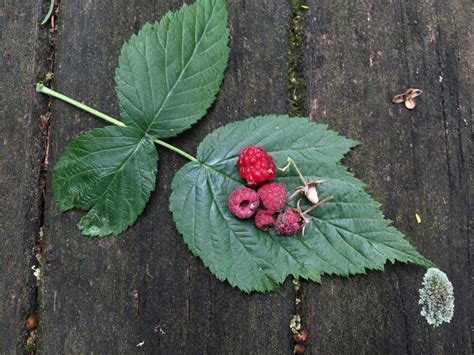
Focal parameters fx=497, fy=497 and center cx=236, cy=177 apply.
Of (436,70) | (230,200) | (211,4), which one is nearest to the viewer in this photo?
(230,200)

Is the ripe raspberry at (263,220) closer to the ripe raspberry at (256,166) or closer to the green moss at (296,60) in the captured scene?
the ripe raspberry at (256,166)

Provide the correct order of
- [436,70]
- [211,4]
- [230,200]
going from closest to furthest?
[230,200] < [211,4] < [436,70]

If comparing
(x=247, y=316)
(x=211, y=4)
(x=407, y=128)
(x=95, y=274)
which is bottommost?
(x=247, y=316)

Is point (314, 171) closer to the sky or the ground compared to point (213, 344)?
closer to the sky

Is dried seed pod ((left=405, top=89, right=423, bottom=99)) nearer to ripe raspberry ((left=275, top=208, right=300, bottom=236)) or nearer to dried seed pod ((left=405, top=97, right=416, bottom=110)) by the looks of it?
dried seed pod ((left=405, top=97, right=416, bottom=110))

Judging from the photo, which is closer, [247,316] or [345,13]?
[247,316]

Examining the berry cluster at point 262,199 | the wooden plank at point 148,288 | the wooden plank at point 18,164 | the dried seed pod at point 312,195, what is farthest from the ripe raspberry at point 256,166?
the wooden plank at point 18,164

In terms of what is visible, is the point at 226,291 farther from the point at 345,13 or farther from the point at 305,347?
the point at 345,13

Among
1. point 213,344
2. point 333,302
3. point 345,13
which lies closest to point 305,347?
point 333,302
